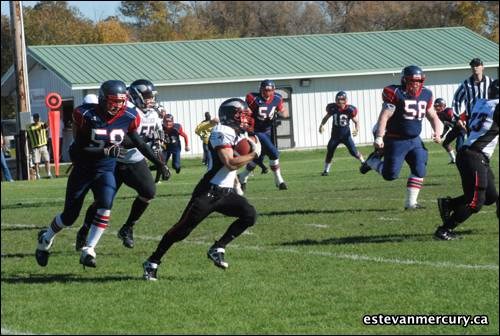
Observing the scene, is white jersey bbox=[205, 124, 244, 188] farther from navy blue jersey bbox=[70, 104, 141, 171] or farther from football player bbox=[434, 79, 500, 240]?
football player bbox=[434, 79, 500, 240]

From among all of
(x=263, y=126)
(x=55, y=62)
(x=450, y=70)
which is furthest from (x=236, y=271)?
(x=450, y=70)

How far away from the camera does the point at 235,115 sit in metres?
9.29

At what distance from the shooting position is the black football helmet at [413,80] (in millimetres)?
13281

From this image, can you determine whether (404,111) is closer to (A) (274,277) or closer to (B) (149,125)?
(B) (149,125)

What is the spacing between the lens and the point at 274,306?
8.04 m

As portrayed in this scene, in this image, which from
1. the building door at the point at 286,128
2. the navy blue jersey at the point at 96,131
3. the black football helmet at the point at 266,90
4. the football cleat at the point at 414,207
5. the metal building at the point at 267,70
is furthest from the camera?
the building door at the point at 286,128

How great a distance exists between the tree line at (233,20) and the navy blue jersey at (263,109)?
34347 millimetres

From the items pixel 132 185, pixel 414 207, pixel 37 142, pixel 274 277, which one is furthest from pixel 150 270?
pixel 37 142

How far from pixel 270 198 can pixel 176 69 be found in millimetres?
19360

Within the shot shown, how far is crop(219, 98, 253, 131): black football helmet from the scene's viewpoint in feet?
30.5

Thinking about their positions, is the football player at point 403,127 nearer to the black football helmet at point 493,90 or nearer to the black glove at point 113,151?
the black football helmet at point 493,90

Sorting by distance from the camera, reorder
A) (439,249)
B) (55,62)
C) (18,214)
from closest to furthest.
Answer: (439,249) → (18,214) → (55,62)

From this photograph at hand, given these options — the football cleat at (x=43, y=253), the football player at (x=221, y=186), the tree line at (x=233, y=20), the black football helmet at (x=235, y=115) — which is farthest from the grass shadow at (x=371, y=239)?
the tree line at (x=233, y=20)

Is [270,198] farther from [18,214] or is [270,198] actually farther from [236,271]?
[236,271]
